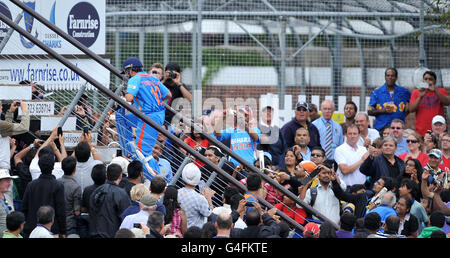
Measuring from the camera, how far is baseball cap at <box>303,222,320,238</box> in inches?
415

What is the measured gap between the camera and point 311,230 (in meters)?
10.7

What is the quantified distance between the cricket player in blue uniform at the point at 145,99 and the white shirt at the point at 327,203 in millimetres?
2138

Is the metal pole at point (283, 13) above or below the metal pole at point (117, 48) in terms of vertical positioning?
above

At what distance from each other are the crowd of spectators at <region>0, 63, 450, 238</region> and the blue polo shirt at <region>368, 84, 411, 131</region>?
0.06ft

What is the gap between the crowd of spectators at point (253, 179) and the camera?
32.0 feet

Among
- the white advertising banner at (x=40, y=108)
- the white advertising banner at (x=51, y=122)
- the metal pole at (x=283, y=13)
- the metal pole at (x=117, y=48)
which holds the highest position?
the metal pole at (x=283, y=13)

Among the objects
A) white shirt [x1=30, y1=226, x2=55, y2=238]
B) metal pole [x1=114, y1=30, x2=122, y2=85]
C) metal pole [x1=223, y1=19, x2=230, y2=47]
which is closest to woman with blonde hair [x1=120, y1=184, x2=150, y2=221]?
white shirt [x1=30, y1=226, x2=55, y2=238]

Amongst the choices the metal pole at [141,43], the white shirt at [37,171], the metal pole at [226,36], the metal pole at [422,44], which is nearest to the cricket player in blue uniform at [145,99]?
the white shirt at [37,171]

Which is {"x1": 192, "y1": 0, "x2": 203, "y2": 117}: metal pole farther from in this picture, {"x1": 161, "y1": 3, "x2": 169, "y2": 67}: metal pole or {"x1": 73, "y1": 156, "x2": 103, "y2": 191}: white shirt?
{"x1": 73, "y1": 156, "x2": 103, "y2": 191}: white shirt

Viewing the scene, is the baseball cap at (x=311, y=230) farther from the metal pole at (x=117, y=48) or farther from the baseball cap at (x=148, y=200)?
the metal pole at (x=117, y=48)

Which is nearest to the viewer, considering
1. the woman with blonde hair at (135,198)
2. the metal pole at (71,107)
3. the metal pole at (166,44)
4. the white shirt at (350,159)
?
the woman with blonde hair at (135,198)

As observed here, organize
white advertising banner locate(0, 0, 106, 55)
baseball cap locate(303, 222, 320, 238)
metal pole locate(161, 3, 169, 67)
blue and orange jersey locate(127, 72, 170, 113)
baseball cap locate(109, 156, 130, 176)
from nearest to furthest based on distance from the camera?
baseball cap locate(303, 222, 320, 238)
baseball cap locate(109, 156, 130, 176)
blue and orange jersey locate(127, 72, 170, 113)
white advertising banner locate(0, 0, 106, 55)
metal pole locate(161, 3, 169, 67)

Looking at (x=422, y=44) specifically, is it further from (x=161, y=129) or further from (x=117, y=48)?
(x=161, y=129)
